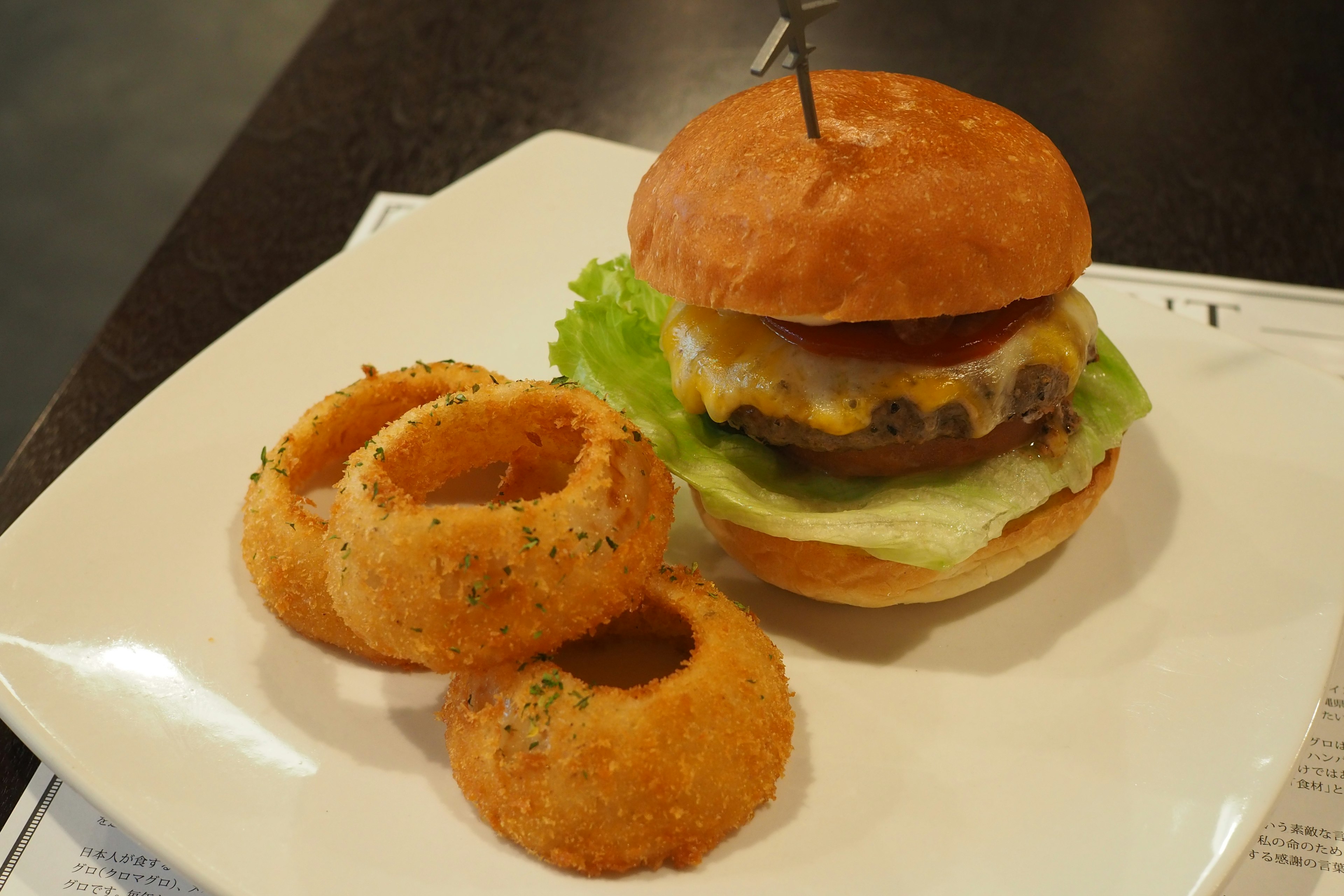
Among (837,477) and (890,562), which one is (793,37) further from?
(890,562)

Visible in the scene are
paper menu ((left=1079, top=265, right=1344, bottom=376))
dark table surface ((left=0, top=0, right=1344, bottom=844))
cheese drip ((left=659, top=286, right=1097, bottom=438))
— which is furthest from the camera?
dark table surface ((left=0, top=0, right=1344, bottom=844))

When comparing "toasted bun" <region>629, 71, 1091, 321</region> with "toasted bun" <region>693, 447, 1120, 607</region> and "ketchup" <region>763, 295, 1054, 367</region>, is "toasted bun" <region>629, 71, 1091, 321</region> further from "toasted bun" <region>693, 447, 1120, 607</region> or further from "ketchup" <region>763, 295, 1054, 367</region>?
"toasted bun" <region>693, 447, 1120, 607</region>

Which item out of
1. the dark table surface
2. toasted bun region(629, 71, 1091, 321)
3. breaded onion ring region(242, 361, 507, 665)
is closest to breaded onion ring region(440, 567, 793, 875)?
breaded onion ring region(242, 361, 507, 665)

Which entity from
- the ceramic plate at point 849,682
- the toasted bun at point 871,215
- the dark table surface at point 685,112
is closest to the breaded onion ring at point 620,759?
the ceramic plate at point 849,682

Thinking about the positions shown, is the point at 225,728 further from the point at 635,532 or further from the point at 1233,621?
the point at 1233,621

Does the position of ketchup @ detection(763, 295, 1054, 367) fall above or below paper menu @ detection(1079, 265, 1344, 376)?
above

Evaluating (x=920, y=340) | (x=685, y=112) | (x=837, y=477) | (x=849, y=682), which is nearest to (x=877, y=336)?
(x=920, y=340)

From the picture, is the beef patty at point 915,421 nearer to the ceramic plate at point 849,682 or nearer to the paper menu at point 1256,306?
the ceramic plate at point 849,682
